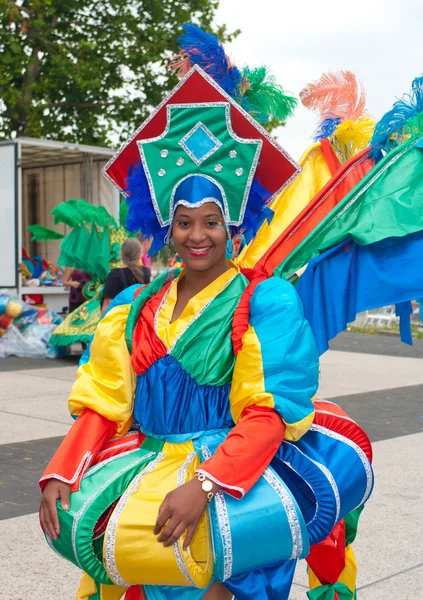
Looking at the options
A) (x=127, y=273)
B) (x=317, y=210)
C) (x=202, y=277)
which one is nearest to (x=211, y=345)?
(x=202, y=277)

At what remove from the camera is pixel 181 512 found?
2.26 meters

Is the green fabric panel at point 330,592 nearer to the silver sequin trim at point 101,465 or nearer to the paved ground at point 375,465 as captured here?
the paved ground at point 375,465

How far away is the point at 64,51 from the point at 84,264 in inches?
360

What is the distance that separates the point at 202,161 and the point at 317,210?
28.6 inches

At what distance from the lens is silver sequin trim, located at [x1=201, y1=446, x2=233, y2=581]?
7.45ft

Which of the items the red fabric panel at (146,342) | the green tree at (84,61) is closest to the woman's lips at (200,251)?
the red fabric panel at (146,342)

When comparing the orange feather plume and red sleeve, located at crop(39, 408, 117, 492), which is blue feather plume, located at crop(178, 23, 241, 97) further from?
red sleeve, located at crop(39, 408, 117, 492)

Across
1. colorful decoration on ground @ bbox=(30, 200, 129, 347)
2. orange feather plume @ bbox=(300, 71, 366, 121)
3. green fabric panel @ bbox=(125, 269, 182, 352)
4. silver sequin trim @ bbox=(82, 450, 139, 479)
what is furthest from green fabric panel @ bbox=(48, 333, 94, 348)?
silver sequin trim @ bbox=(82, 450, 139, 479)

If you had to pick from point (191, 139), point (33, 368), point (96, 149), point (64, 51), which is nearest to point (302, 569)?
point (191, 139)

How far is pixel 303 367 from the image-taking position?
2455mm

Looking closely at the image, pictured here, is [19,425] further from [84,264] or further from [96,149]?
[96,149]

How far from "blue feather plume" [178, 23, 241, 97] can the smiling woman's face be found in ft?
2.22

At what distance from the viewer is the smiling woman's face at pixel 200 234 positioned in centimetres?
259

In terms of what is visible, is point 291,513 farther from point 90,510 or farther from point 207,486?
point 90,510
